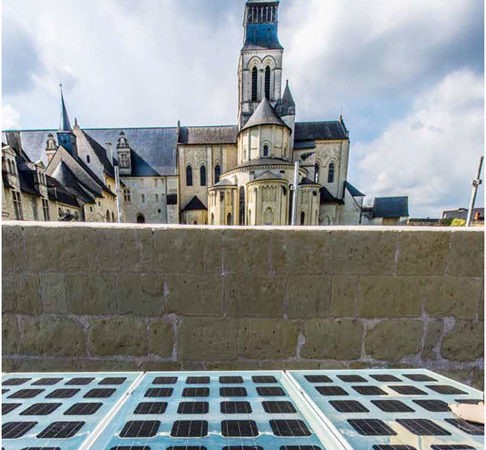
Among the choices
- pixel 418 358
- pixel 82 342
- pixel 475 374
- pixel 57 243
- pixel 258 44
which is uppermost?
pixel 258 44

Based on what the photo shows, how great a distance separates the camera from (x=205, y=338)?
190cm

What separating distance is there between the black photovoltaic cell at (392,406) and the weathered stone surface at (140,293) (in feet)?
5.05

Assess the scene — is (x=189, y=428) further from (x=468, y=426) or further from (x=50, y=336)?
(x=50, y=336)

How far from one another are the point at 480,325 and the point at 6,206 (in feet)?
80.8

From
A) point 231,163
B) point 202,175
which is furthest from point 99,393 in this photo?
point 202,175

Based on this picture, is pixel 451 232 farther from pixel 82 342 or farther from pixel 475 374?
pixel 82 342

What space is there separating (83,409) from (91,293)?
0.99 m

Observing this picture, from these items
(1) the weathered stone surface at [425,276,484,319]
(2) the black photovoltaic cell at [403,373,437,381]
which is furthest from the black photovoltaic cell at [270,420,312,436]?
(1) the weathered stone surface at [425,276,484,319]

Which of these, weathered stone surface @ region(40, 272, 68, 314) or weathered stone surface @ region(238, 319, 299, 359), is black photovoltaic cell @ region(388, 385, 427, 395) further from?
weathered stone surface @ region(40, 272, 68, 314)

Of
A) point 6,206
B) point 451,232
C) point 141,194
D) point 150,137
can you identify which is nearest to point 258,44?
point 150,137

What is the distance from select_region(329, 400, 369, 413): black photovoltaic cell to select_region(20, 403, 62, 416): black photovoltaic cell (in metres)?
1.31

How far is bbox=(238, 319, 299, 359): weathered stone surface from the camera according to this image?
191cm

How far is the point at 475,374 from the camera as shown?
1.97 m

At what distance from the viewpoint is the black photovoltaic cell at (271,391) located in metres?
1.21
